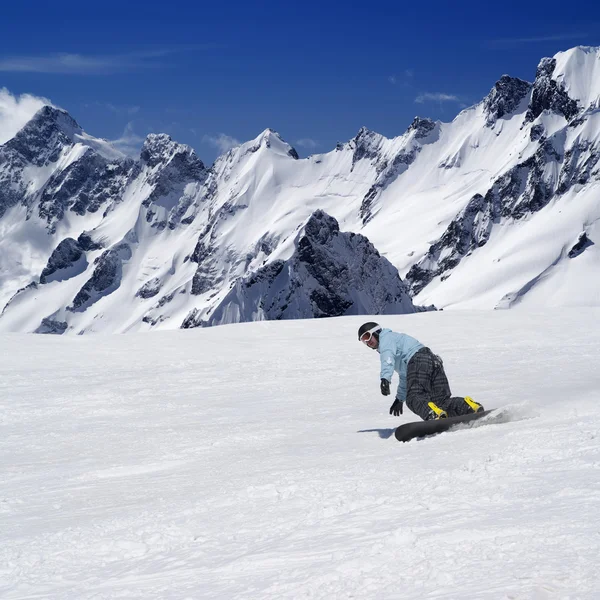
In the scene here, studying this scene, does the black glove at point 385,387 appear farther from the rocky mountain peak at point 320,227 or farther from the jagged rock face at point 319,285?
the rocky mountain peak at point 320,227

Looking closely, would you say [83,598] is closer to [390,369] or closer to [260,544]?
[260,544]

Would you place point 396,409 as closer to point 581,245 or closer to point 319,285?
point 319,285

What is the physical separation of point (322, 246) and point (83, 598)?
421 ft

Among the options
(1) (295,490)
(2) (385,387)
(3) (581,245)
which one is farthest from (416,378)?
(3) (581,245)

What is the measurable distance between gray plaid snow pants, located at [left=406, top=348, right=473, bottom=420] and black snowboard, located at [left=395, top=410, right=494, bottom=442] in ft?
1.49

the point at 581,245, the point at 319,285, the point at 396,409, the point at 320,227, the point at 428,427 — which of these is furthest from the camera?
the point at 581,245

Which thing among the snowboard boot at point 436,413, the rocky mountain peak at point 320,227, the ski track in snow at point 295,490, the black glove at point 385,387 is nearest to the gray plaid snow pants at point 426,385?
the snowboard boot at point 436,413

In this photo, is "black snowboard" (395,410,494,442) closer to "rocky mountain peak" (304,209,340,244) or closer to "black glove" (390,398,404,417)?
"black glove" (390,398,404,417)

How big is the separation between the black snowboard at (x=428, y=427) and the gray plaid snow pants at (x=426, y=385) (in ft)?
1.49

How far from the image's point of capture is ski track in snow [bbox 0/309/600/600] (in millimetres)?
4027

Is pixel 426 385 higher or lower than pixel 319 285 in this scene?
lower

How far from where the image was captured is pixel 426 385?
8984mm

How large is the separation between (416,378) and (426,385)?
15 cm

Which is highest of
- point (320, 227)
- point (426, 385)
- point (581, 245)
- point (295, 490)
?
point (581, 245)
